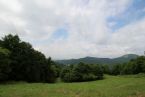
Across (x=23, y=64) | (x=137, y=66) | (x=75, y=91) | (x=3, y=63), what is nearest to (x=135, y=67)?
(x=137, y=66)

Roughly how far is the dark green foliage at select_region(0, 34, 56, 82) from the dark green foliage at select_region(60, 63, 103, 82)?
13.7 m

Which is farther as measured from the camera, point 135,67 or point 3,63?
point 135,67

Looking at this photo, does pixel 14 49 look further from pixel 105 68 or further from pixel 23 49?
pixel 105 68

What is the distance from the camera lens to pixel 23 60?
66188 millimetres

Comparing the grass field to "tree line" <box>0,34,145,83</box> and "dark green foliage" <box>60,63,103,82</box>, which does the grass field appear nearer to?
"tree line" <box>0,34,145,83</box>

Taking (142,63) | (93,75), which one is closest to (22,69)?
(93,75)

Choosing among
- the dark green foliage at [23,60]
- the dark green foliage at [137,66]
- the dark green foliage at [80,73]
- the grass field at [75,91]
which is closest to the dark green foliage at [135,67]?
the dark green foliage at [137,66]

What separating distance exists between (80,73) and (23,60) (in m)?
23.9

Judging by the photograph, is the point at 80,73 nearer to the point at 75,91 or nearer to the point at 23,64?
the point at 23,64

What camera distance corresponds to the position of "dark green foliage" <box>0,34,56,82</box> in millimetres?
65938

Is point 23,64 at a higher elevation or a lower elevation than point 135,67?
lower

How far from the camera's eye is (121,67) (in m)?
128

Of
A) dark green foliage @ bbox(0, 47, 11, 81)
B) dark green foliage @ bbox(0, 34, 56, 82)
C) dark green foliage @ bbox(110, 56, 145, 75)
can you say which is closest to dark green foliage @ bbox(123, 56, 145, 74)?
dark green foliage @ bbox(110, 56, 145, 75)

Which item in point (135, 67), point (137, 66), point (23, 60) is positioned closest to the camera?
point (23, 60)
